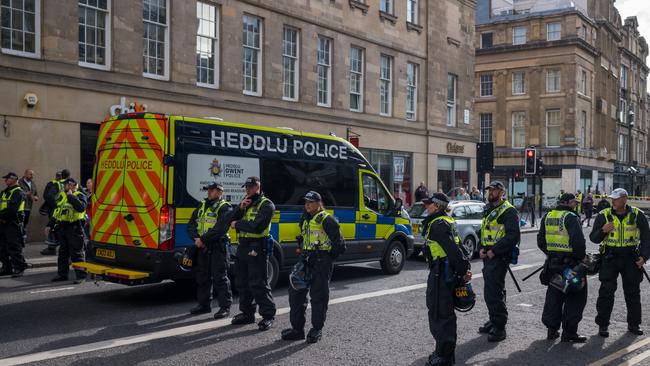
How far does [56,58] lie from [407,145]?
15612mm

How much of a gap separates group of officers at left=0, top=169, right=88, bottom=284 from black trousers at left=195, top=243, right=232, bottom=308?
342cm

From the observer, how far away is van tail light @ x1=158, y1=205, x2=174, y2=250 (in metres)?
8.55

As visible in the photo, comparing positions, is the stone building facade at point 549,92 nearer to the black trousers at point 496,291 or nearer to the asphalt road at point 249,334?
the asphalt road at point 249,334

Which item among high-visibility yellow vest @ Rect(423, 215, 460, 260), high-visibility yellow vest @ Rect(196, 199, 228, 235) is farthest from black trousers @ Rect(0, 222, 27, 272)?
high-visibility yellow vest @ Rect(423, 215, 460, 260)

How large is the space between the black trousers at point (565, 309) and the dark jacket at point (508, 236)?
658mm

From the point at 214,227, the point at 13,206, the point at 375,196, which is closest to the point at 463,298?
the point at 214,227

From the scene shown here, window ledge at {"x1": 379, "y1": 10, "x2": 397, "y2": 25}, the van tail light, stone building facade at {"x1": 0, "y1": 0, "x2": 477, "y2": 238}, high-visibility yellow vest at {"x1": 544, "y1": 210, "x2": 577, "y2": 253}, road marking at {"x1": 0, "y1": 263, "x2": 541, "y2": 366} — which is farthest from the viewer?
window ledge at {"x1": 379, "y1": 10, "x2": 397, "y2": 25}

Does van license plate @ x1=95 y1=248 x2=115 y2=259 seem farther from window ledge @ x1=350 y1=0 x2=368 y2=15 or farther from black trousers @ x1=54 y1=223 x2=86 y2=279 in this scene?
window ledge @ x1=350 y1=0 x2=368 y2=15

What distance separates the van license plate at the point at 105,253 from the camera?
8977mm

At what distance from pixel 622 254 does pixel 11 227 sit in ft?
31.4

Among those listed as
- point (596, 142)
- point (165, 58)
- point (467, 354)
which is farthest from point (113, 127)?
point (596, 142)

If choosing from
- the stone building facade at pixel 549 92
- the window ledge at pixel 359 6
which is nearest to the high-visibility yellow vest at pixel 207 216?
the window ledge at pixel 359 6

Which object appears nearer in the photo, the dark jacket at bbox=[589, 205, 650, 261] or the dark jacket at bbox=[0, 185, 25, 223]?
the dark jacket at bbox=[589, 205, 650, 261]

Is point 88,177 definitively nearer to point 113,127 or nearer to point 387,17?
point 113,127
